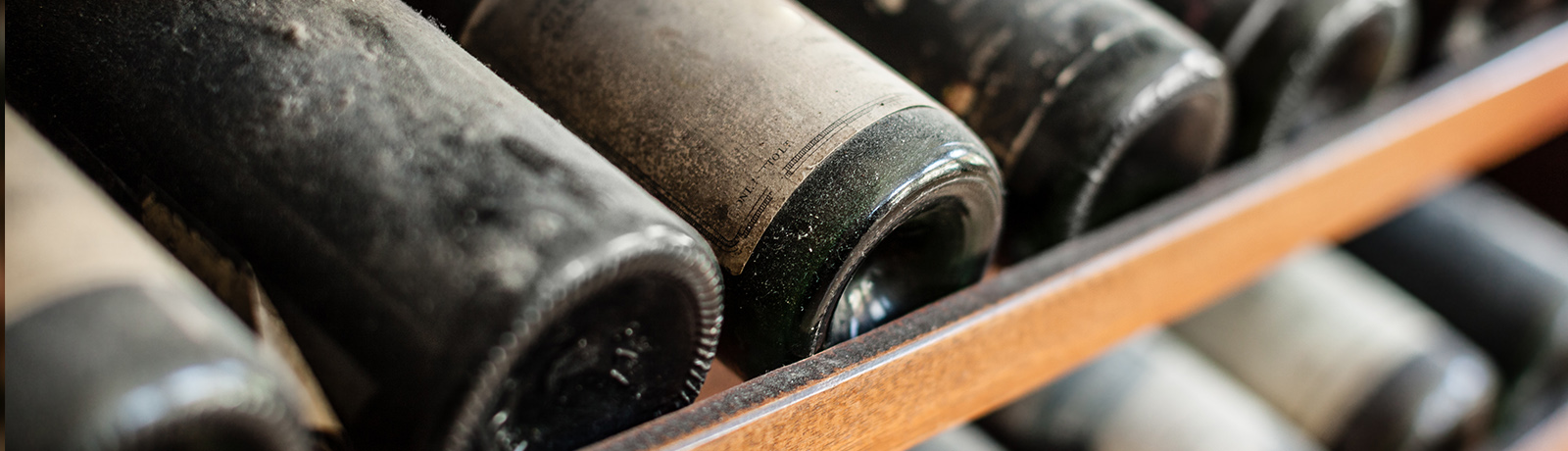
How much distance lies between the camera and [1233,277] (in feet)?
1.89

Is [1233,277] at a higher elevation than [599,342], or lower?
higher

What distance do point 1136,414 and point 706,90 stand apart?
439 mm

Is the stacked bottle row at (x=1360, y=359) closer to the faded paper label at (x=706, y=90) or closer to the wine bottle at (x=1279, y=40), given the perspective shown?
the wine bottle at (x=1279, y=40)

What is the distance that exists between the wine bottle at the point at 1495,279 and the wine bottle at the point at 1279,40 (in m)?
0.37

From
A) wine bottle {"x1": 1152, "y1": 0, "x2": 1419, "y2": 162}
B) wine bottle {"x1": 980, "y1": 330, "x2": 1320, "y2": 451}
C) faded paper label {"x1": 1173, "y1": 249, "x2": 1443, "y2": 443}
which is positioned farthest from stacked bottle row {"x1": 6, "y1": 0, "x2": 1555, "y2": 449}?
faded paper label {"x1": 1173, "y1": 249, "x2": 1443, "y2": 443}

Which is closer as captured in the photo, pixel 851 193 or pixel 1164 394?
pixel 851 193

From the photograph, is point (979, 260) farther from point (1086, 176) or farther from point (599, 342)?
point (599, 342)

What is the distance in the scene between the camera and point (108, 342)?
21 centimetres

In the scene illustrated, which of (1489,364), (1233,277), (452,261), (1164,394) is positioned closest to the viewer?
(452,261)

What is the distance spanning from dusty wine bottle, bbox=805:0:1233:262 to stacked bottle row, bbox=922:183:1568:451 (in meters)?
0.22

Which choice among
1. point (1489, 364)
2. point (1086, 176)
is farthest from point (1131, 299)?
point (1489, 364)

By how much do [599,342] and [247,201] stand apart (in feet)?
0.32

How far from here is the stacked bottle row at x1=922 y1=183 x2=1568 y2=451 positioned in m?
0.68

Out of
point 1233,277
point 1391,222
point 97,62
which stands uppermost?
point 1391,222
